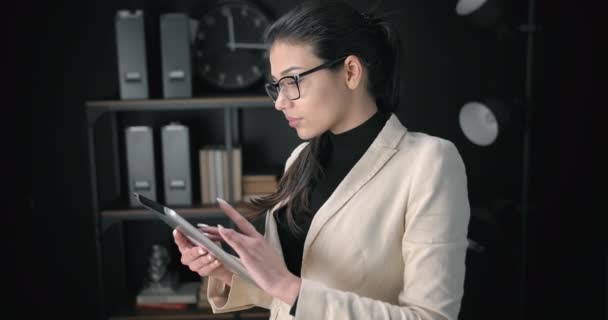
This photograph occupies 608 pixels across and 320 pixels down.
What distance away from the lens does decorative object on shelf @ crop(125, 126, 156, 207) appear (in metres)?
2.77

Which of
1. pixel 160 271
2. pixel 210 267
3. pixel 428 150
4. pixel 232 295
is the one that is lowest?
pixel 160 271

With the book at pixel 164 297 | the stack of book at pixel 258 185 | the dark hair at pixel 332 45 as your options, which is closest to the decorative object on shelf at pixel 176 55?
the stack of book at pixel 258 185

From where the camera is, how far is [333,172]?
1351 mm

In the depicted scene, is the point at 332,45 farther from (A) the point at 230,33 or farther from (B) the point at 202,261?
(A) the point at 230,33

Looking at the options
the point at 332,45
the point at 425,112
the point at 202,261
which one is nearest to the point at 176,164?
the point at 425,112

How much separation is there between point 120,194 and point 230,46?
99cm

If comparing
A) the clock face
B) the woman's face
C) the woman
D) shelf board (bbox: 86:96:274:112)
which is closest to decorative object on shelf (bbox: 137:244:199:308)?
shelf board (bbox: 86:96:274:112)

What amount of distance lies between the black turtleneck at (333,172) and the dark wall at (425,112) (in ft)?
5.85

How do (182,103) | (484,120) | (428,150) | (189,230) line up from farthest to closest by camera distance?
Answer: 1. (182,103)
2. (484,120)
3. (428,150)
4. (189,230)

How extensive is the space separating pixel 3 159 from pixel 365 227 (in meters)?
2.57

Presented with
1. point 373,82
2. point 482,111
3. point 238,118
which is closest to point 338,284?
point 373,82

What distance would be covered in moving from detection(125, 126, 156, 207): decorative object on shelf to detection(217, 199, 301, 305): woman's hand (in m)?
1.83

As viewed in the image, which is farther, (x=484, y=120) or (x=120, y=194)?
(x=120, y=194)

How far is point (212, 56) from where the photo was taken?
9.84 feet
